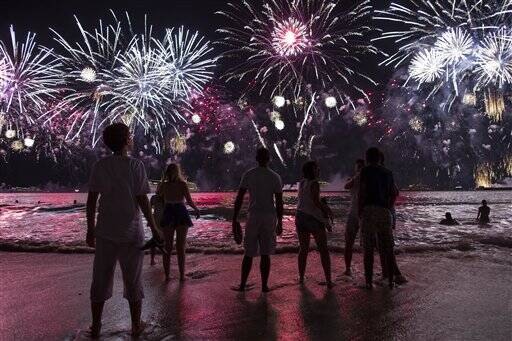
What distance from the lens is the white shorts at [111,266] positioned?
186 inches

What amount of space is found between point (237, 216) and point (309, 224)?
1089mm

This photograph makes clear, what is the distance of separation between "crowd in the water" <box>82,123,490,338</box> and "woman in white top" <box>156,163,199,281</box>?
0.6 inches

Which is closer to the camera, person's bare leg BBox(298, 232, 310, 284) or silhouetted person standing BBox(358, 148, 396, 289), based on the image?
silhouetted person standing BBox(358, 148, 396, 289)

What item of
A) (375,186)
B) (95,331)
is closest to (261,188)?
(375,186)

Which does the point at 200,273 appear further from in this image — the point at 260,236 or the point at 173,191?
the point at 260,236

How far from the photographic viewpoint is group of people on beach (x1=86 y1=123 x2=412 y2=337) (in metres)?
4.75

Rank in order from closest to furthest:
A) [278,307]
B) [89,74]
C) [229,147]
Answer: [278,307] < [89,74] < [229,147]

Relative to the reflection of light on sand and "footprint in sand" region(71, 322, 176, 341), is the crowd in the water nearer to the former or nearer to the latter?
"footprint in sand" region(71, 322, 176, 341)

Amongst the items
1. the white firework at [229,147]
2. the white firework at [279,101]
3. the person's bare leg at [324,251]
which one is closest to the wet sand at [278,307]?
the person's bare leg at [324,251]

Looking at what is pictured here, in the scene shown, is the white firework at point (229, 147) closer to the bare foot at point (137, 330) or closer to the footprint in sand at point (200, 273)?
the footprint in sand at point (200, 273)

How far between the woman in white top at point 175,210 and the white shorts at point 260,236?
54.1 inches

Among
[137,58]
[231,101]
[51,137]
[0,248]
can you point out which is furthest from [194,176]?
[0,248]

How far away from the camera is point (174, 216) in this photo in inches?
300

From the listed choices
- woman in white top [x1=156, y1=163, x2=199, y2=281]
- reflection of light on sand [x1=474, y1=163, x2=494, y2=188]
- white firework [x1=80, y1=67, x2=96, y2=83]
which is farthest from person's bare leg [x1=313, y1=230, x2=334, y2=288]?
reflection of light on sand [x1=474, y1=163, x2=494, y2=188]
